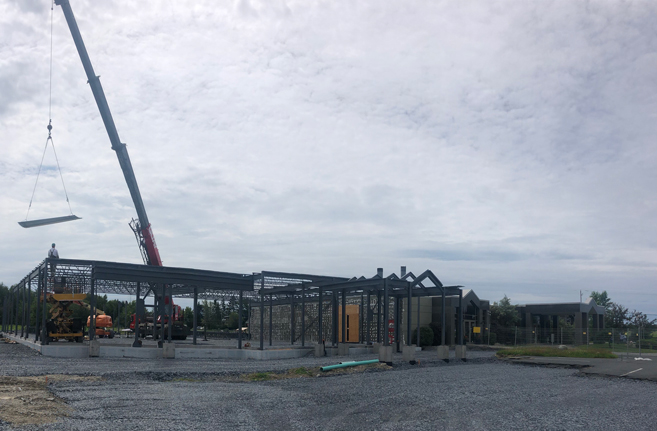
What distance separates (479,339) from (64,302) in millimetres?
27282

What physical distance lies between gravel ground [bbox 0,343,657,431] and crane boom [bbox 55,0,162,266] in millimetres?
11357

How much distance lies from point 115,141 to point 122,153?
2.10 ft

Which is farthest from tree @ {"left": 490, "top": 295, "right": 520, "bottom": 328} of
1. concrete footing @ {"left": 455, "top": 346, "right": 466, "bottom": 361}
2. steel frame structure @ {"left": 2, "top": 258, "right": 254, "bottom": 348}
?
steel frame structure @ {"left": 2, "top": 258, "right": 254, "bottom": 348}

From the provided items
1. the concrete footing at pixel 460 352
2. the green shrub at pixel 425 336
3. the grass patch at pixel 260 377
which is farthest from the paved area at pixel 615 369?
the green shrub at pixel 425 336

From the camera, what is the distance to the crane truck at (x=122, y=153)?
84.5 feet

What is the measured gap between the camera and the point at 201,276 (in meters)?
26.5

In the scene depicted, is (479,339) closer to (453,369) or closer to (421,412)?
(453,369)

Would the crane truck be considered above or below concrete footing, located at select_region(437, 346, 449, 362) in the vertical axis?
above

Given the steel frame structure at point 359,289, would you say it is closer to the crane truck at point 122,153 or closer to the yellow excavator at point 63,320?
the crane truck at point 122,153

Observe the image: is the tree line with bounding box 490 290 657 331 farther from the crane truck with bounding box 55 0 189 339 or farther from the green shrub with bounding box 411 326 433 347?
the crane truck with bounding box 55 0 189 339

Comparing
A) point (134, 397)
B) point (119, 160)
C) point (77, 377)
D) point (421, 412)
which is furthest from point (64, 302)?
point (421, 412)

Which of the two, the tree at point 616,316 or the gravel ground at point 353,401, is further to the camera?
the tree at point 616,316

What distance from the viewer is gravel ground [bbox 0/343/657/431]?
33.2ft

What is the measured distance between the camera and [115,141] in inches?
1086
